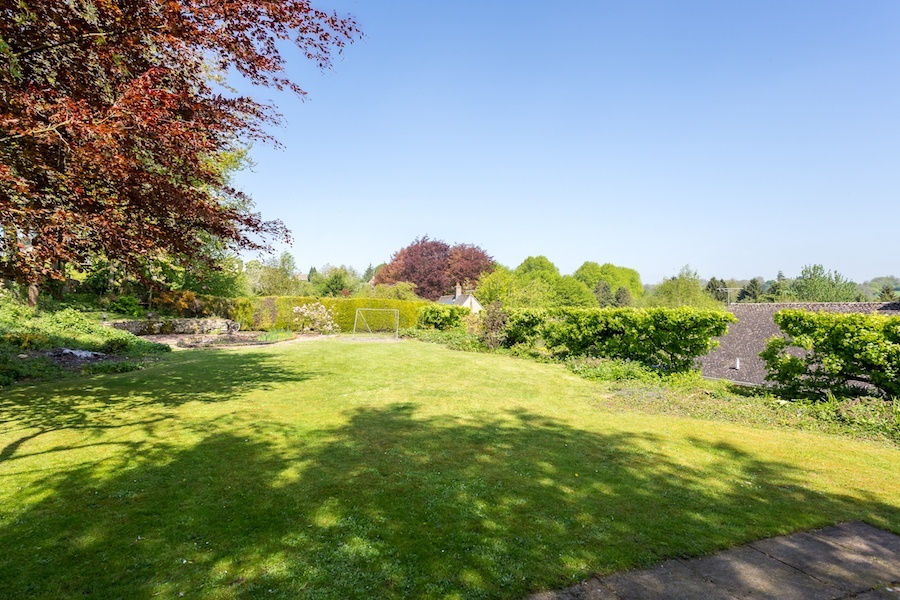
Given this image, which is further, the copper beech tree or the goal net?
the goal net

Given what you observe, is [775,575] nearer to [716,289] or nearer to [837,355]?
[837,355]

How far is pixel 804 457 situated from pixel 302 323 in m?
24.9

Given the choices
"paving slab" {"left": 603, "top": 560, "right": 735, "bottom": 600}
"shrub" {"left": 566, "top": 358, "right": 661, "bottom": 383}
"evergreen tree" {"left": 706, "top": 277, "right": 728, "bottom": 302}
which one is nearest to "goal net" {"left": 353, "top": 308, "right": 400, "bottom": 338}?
"shrub" {"left": 566, "top": 358, "right": 661, "bottom": 383}

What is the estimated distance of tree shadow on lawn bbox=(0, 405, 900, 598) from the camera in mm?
2646

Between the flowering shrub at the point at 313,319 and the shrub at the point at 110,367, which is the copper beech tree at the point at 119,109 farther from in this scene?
the flowering shrub at the point at 313,319

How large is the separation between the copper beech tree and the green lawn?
8.20 ft

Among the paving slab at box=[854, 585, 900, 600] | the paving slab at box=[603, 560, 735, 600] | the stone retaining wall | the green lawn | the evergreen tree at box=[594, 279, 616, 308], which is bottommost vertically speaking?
the stone retaining wall

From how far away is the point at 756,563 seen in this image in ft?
9.61

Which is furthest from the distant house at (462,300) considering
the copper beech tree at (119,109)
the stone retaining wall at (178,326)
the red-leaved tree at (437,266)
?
the copper beech tree at (119,109)

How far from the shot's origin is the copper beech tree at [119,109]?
4.45 meters

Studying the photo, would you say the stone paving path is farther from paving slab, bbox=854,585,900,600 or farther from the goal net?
the goal net

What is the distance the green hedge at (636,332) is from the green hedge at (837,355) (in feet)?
4.71

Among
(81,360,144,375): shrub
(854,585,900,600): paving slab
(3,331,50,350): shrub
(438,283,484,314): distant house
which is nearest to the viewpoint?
(854,585,900,600): paving slab

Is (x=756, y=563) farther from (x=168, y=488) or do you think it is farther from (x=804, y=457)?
(x=168, y=488)
